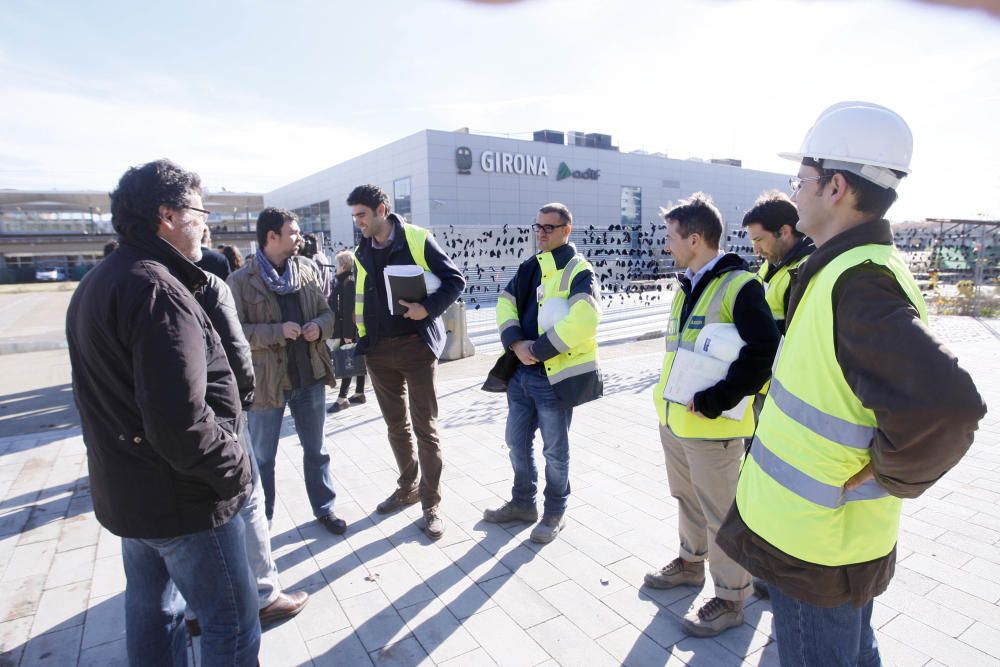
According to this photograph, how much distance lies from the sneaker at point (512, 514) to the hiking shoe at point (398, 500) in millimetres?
656

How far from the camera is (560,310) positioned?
3393 millimetres

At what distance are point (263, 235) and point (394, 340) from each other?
3.50 ft

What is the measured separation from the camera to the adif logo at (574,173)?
29969mm

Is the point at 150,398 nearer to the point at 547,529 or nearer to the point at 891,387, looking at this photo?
the point at 891,387

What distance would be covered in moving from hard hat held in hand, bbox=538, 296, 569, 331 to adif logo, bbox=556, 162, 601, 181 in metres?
27.9

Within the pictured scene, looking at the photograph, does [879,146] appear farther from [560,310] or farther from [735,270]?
[560,310]

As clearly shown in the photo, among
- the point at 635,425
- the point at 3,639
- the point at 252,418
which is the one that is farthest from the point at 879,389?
the point at 635,425

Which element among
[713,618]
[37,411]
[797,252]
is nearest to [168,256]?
[713,618]

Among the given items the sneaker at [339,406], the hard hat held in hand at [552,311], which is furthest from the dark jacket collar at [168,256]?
the sneaker at [339,406]

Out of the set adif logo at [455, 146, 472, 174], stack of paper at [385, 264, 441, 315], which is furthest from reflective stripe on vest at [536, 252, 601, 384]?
adif logo at [455, 146, 472, 174]

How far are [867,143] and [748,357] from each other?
3.70 ft

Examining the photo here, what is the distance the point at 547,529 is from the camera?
3.61 m

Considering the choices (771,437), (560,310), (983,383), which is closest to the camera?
(771,437)

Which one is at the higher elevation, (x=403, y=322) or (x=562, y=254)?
(x=562, y=254)
